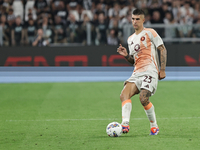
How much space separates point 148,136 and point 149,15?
11.5 m

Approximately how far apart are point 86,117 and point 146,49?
7.73ft

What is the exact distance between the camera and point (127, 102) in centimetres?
Answer: 584

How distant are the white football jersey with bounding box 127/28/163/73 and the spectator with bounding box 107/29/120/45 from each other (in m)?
9.79

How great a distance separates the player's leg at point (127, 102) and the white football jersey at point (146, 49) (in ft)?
0.95

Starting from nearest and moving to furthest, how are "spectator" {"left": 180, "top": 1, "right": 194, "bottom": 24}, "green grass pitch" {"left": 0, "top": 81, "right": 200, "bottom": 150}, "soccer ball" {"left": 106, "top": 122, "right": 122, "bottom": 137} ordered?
"green grass pitch" {"left": 0, "top": 81, "right": 200, "bottom": 150} < "soccer ball" {"left": 106, "top": 122, "right": 122, "bottom": 137} < "spectator" {"left": 180, "top": 1, "right": 194, "bottom": 24}

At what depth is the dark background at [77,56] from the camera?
16.3 metres

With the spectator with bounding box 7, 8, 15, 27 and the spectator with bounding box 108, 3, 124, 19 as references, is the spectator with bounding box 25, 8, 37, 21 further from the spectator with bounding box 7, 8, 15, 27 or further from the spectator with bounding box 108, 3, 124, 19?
the spectator with bounding box 108, 3, 124, 19

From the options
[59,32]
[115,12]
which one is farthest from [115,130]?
[115,12]

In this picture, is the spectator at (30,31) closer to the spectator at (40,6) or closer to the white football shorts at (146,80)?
the spectator at (40,6)

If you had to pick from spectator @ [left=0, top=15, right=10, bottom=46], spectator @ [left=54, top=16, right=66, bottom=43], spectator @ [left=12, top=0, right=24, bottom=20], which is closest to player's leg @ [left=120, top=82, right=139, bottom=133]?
spectator @ [left=54, top=16, right=66, bottom=43]

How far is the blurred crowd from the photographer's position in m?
15.8

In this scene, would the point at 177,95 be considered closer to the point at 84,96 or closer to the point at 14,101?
the point at 84,96

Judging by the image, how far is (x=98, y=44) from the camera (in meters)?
16.1

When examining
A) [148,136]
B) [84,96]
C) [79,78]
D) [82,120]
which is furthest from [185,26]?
[148,136]
